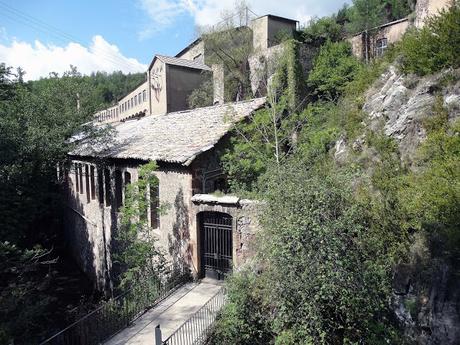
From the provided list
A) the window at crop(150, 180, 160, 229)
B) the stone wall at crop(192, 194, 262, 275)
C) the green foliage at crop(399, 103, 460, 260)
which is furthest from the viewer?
the window at crop(150, 180, 160, 229)

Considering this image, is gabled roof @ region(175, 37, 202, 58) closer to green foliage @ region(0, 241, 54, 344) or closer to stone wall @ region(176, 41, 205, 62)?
stone wall @ region(176, 41, 205, 62)

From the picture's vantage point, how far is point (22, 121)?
693 inches

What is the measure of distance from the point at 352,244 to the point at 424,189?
1.91 m

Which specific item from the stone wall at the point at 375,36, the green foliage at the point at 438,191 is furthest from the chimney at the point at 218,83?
the green foliage at the point at 438,191

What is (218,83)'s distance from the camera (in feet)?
94.2

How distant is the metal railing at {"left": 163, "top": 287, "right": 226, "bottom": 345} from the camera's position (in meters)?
9.03

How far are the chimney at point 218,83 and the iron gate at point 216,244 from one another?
17.1 meters

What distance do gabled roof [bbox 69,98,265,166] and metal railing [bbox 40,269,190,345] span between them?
4.13m

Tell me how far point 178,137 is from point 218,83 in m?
14.3

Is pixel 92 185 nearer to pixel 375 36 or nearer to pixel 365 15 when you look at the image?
pixel 375 36

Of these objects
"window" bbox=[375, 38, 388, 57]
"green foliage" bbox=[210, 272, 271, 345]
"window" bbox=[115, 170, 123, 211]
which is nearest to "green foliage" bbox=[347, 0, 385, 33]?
"window" bbox=[375, 38, 388, 57]

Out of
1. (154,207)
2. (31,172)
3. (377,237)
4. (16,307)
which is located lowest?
(16,307)

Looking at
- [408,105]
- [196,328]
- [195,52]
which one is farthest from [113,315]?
[195,52]

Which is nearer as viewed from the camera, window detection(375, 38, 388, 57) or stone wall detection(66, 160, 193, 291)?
stone wall detection(66, 160, 193, 291)
